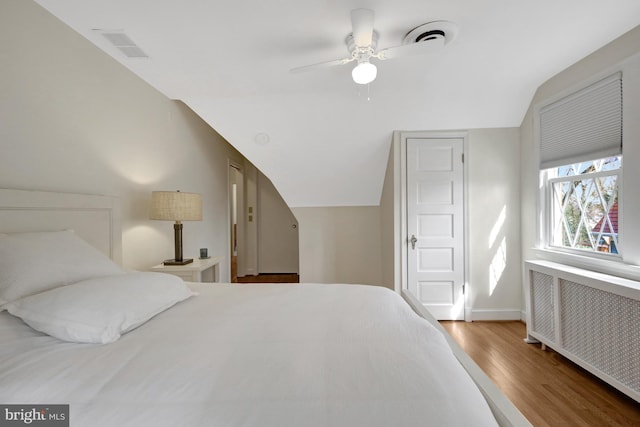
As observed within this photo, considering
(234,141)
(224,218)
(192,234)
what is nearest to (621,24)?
(234,141)

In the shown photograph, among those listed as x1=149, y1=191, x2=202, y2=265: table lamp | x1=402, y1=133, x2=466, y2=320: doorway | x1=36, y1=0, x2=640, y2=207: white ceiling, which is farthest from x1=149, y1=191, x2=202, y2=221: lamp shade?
x1=402, y1=133, x2=466, y2=320: doorway

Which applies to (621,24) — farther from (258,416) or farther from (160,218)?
(160,218)

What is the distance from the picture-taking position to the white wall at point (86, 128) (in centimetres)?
149

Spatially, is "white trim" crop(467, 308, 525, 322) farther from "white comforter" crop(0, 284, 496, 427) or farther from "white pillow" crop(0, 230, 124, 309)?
"white pillow" crop(0, 230, 124, 309)

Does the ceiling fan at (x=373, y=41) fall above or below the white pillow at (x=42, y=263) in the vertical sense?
above

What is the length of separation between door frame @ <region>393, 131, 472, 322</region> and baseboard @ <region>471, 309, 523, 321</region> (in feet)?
0.25

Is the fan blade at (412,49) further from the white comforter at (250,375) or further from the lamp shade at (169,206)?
the lamp shade at (169,206)

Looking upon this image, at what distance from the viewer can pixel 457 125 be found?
121 inches

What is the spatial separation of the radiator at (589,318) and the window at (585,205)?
0.89 ft

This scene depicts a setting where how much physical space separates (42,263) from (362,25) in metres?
1.90

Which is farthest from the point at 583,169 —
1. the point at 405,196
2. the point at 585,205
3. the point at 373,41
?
the point at 373,41

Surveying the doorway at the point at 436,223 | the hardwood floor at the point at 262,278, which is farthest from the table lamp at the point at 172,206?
the hardwood floor at the point at 262,278

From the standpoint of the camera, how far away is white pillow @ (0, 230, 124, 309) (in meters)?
1.10

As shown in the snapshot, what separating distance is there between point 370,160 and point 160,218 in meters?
2.27
